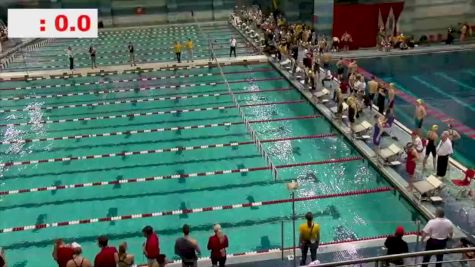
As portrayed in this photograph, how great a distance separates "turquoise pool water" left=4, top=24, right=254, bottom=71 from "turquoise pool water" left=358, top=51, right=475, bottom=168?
699 centimetres

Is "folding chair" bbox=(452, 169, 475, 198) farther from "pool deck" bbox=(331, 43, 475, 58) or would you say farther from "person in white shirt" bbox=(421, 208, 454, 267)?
"pool deck" bbox=(331, 43, 475, 58)

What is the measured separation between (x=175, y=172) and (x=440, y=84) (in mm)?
10802

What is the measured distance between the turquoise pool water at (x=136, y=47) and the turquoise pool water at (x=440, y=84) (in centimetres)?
699

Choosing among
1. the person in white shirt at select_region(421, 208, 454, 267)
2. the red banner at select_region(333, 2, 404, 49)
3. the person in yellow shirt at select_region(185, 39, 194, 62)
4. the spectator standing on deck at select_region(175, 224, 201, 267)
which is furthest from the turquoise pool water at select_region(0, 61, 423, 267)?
the red banner at select_region(333, 2, 404, 49)

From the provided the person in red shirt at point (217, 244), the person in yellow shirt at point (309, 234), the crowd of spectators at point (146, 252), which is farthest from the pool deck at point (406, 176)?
the crowd of spectators at point (146, 252)

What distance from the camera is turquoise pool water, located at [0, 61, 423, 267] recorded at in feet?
30.7

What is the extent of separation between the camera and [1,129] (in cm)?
1505

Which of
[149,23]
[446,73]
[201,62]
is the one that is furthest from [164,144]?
[149,23]

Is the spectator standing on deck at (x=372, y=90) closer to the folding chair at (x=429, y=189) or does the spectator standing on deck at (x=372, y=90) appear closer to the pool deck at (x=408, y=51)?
the folding chair at (x=429, y=189)

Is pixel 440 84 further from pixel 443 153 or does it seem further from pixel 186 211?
pixel 186 211

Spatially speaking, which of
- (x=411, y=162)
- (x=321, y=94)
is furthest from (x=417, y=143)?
(x=321, y=94)

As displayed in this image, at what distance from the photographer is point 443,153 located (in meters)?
9.84

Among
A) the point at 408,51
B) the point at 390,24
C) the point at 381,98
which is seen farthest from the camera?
the point at 390,24

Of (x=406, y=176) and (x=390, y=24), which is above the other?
(x=390, y=24)
